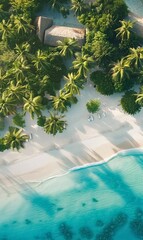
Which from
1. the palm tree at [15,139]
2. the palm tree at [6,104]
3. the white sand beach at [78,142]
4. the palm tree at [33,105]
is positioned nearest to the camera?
the palm tree at [6,104]

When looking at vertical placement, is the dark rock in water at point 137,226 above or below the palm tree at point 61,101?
below

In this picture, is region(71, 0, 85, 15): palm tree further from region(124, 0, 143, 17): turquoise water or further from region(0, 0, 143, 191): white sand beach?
region(0, 0, 143, 191): white sand beach

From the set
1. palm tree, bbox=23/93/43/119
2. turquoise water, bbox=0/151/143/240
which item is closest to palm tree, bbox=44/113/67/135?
palm tree, bbox=23/93/43/119

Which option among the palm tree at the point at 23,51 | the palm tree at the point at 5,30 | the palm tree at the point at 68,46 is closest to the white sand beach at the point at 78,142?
the palm tree at the point at 68,46

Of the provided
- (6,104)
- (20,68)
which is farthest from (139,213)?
(20,68)

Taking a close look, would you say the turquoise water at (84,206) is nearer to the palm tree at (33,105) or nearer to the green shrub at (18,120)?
the green shrub at (18,120)

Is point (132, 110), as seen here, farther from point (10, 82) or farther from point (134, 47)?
point (10, 82)

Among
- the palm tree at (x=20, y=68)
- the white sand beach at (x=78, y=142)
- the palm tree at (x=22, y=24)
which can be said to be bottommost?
the white sand beach at (x=78, y=142)
